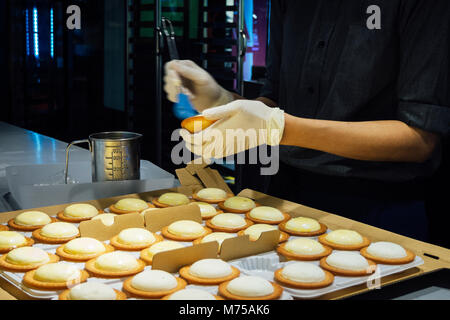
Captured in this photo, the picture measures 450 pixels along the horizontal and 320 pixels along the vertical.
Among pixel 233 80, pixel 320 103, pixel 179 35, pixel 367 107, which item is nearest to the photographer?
pixel 367 107

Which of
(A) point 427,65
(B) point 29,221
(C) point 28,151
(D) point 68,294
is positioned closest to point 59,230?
(B) point 29,221

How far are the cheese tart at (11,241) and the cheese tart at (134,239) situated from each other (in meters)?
0.21

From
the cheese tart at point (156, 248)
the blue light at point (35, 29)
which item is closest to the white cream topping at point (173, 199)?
the cheese tart at point (156, 248)

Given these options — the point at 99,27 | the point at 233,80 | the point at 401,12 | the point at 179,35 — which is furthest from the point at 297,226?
the point at 99,27

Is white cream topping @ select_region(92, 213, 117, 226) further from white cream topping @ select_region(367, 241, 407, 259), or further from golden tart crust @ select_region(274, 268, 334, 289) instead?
white cream topping @ select_region(367, 241, 407, 259)

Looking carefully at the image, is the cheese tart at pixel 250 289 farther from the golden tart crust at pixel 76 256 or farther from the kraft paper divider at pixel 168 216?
the kraft paper divider at pixel 168 216

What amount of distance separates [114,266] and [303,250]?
464 mm

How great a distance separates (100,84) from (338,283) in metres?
6.33

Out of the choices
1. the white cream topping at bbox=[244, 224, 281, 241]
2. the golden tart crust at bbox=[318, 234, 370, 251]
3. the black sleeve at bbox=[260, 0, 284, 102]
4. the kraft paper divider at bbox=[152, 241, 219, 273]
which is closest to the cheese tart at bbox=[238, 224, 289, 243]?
the white cream topping at bbox=[244, 224, 281, 241]

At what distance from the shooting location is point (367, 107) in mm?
1705

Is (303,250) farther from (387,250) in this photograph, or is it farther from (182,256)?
(182,256)

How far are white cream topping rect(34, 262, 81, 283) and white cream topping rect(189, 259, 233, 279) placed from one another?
10.0 inches

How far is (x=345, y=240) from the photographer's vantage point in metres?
1.33

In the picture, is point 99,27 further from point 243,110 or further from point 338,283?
point 338,283
